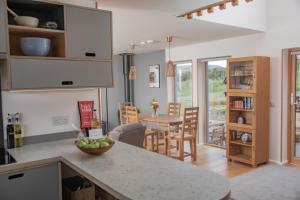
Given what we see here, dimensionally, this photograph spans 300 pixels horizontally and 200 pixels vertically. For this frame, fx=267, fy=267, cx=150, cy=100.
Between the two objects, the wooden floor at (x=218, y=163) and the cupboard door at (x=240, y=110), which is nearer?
the wooden floor at (x=218, y=163)

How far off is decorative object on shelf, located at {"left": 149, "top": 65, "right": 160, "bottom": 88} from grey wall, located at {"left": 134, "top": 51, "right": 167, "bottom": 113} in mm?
106

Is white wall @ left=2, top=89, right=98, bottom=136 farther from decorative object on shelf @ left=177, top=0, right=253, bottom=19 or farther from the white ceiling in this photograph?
decorative object on shelf @ left=177, top=0, right=253, bottom=19

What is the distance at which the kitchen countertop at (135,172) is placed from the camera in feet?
4.55

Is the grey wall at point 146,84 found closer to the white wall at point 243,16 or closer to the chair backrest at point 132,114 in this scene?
the chair backrest at point 132,114

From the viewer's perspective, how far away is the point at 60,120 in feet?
9.13

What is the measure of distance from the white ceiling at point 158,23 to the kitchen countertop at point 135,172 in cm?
158

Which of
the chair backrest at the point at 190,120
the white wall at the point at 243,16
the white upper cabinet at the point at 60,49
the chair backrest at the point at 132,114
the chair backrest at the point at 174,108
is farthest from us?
the chair backrest at the point at 174,108

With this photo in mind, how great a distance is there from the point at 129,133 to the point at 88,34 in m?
1.72

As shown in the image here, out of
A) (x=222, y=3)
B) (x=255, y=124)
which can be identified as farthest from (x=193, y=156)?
(x=222, y=3)

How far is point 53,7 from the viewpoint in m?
2.47

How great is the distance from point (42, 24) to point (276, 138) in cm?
399

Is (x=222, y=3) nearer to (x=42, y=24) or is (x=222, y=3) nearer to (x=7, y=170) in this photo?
(x=42, y=24)

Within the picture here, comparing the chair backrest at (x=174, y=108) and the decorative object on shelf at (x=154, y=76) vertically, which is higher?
the decorative object on shelf at (x=154, y=76)

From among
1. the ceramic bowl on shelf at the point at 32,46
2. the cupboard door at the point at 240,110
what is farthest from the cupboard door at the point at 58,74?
the cupboard door at the point at 240,110
